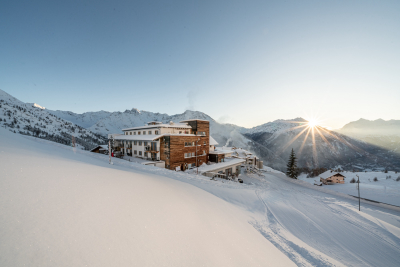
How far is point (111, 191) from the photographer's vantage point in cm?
544

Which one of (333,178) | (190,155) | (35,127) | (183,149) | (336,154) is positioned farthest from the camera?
(336,154)

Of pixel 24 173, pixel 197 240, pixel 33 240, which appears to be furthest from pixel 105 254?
pixel 24 173

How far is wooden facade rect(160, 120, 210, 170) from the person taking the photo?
1109 inches

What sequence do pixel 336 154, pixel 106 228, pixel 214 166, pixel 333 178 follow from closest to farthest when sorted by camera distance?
pixel 106 228 < pixel 214 166 < pixel 333 178 < pixel 336 154

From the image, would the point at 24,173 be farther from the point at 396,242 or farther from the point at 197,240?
the point at 396,242

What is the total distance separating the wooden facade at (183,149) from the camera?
92.4 ft

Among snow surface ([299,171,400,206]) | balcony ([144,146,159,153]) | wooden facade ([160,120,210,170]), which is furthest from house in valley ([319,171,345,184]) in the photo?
balcony ([144,146,159,153])

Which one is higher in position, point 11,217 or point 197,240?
point 11,217

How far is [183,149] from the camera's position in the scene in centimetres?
3038

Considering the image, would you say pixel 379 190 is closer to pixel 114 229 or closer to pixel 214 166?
pixel 214 166

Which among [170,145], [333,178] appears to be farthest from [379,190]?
[170,145]

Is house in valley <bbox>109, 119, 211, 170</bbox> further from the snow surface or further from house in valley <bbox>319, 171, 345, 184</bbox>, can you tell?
house in valley <bbox>319, 171, 345, 184</bbox>

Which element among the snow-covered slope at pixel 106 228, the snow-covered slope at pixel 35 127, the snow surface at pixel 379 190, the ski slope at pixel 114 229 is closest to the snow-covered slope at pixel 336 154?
the snow surface at pixel 379 190

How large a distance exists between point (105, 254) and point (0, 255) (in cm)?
144
